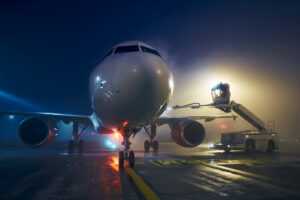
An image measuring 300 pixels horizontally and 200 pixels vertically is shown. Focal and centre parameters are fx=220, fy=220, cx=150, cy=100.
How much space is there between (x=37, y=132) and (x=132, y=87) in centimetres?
984

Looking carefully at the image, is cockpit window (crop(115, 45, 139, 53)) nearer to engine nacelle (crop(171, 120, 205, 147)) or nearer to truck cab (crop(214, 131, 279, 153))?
engine nacelle (crop(171, 120, 205, 147))

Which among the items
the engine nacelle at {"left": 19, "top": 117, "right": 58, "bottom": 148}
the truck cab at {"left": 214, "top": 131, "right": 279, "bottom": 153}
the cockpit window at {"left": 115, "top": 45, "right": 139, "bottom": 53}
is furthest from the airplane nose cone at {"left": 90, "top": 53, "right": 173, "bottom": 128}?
the truck cab at {"left": 214, "top": 131, "right": 279, "bottom": 153}

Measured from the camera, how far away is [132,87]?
611cm

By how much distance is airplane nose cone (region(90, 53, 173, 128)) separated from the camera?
6.14 m

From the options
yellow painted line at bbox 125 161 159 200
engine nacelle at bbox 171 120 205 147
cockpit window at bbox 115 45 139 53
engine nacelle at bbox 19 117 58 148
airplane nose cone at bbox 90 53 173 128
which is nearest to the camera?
yellow painted line at bbox 125 161 159 200

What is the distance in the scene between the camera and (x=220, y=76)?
2955cm

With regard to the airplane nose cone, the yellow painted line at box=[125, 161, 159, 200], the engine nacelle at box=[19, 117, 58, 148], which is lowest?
the yellow painted line at box=[125, 161, 159, 200]

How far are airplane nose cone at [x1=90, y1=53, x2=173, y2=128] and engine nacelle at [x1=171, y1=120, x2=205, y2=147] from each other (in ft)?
20.3

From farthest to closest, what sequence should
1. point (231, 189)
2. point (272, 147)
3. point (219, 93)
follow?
point (219, 93)
point (272, 147)
point (231, 189)

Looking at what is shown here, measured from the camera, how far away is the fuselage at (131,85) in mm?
6152

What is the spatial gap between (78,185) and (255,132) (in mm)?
17507

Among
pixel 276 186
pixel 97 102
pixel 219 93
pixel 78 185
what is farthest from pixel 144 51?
pixel 219 93

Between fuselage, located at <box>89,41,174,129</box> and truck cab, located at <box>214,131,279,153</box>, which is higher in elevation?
fuselage, located at <box>89,41,174,129</box>

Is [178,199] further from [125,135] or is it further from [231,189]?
[125,135]
